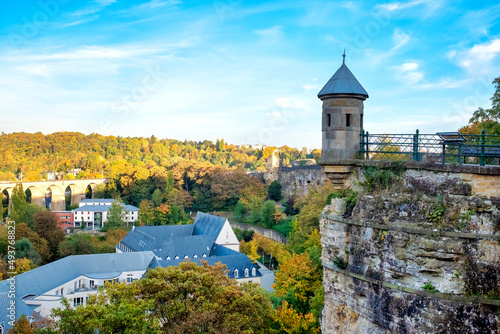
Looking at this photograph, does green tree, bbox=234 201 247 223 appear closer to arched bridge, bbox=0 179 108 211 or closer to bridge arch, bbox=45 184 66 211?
arched bridge, bbox=0 179 108 211

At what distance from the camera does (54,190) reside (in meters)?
81.8

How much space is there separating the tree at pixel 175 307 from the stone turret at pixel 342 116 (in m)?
8.24

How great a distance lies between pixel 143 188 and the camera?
238ft

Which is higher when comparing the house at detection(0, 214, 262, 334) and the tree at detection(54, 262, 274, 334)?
the tree at detection(54, 262, 274, 334)

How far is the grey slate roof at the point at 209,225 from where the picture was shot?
4439 centimetres

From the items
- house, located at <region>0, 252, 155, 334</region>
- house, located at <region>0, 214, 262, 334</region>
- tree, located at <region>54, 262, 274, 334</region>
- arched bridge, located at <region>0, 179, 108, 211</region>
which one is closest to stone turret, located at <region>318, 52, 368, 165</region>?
tree, located at <region>54, 262, 274, 334</region>

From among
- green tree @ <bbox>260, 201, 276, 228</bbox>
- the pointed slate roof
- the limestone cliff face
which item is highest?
the pointed slate roof

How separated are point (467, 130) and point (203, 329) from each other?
18624mm

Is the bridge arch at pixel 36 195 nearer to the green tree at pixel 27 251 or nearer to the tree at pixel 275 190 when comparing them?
the tree at pixel 275 190

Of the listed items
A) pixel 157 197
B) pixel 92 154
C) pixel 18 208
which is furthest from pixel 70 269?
pixel 92 154

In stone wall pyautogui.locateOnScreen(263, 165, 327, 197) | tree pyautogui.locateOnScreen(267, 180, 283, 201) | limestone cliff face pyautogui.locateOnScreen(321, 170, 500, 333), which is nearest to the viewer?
limestone cliff face pyautogui.locateOnScreen(321, 170, 500, 333)

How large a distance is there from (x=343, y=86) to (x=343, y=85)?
0.10 feet

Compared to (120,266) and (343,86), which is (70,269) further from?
(343,86)

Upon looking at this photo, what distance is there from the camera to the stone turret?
9484 millimetres
